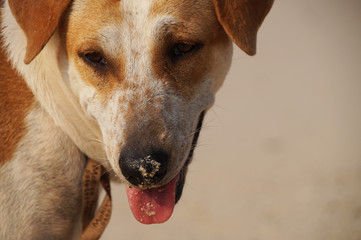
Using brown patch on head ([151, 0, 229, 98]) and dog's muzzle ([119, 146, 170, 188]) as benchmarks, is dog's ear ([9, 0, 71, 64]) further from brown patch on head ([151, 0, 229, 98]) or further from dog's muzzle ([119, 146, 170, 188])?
dog's muzzle ([119, 146, 170, 188])

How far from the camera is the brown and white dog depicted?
2729 mm

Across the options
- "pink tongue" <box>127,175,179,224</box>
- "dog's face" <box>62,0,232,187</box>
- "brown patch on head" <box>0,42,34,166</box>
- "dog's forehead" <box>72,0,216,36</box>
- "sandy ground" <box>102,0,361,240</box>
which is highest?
"dog's forehead" <box>72,0,216,36</box>

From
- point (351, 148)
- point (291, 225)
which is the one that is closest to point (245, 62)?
point (351, 148)

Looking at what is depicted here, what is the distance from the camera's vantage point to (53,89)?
3010 mm

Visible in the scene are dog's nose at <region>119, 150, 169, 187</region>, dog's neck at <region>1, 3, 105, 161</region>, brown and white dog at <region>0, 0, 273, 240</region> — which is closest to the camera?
dog's nose at <region>119, 150, 169, 187</region>

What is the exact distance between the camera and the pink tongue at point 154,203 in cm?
284

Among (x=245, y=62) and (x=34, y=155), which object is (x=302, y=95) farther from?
(x=34, y=155)

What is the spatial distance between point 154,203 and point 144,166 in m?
0.33

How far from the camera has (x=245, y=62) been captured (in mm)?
9438

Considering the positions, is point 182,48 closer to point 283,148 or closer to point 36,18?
point 36,18

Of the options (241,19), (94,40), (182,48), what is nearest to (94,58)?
(94,40)

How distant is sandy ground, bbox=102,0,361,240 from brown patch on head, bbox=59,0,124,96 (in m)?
0.90

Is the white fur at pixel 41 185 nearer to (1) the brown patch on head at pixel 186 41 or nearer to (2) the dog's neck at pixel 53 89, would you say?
(2) the dog's neck at pixel 53 89

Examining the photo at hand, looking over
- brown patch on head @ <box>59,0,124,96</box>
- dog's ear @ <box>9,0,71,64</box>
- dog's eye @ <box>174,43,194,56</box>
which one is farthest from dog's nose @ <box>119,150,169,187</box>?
dog's ear @ <box>9,0,71,64</box>
